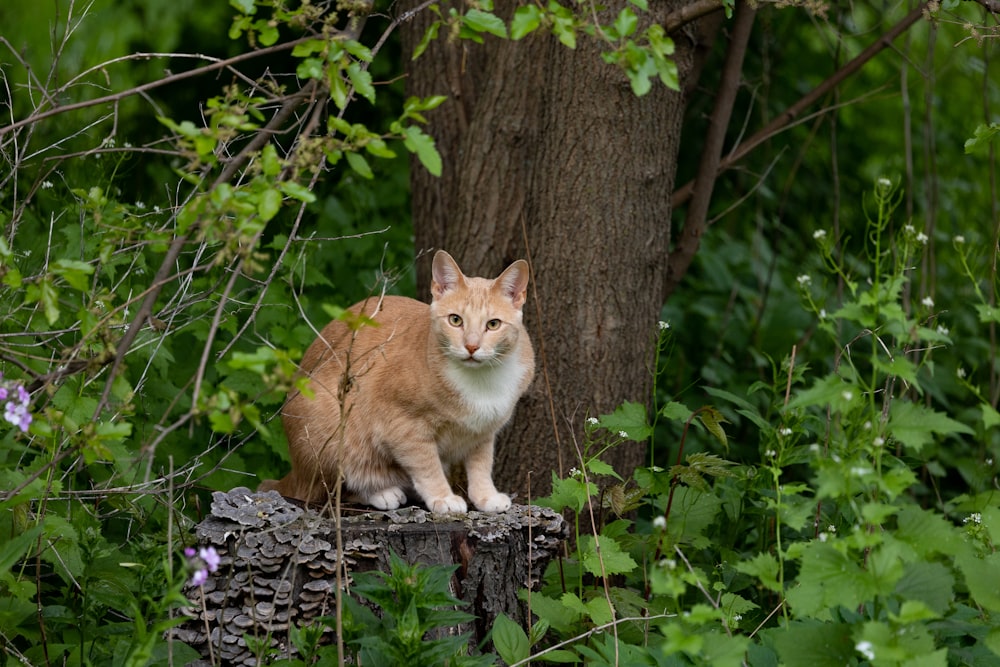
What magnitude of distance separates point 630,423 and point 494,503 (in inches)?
23.4

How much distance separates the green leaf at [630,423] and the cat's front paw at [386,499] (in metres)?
0.83

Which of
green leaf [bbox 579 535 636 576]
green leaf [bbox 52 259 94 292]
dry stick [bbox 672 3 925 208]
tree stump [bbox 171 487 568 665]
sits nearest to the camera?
green leaf [bbox 52 259 94 292]

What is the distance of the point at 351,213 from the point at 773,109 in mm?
2848

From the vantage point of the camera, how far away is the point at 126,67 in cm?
600

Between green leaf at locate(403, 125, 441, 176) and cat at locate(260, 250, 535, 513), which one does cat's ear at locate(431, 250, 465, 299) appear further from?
green leaf at locate(403, 125, 441, 176)

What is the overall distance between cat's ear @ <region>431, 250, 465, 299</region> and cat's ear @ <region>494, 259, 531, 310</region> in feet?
0.47

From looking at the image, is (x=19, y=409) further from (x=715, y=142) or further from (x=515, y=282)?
(x=715, y=142)

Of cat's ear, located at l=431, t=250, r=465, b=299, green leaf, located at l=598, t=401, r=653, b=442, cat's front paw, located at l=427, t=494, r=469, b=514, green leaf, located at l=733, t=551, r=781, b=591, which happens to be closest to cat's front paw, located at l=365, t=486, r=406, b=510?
cat's front paw, located at l=427, t=494, r=469, b=514

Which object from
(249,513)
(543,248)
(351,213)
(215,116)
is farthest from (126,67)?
(215,116)

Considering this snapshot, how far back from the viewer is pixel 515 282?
380 cm

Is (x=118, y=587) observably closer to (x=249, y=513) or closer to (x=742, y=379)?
(x=249, y=513)

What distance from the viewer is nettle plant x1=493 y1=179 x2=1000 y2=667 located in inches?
88.4

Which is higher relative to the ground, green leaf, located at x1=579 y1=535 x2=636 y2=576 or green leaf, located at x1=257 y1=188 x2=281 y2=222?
green leaf, located at x1=257 y1=188 x2=281 y2=222

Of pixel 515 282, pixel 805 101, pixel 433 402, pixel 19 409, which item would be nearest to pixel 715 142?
pixel 805 101
